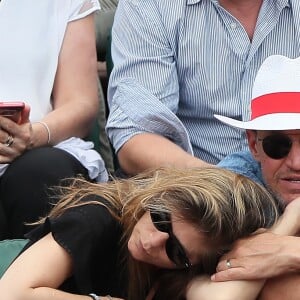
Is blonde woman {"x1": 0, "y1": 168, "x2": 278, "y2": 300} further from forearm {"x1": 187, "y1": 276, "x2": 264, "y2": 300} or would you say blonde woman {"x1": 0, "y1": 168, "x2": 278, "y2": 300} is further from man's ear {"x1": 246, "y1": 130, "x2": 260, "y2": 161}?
man's ear {"x1": 246, "y1": 130, "x2": 260, "y2": 161}

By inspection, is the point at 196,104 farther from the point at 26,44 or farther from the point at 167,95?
the point at 26,44

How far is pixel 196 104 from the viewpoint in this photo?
9.61 ft

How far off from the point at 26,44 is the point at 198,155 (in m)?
0.67

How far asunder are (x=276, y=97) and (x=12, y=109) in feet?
2.72

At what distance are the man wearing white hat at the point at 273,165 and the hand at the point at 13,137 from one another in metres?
0.64

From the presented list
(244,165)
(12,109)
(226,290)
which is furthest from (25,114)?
(226,290)

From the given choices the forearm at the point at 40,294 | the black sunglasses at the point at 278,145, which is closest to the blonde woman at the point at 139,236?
the forearm at the point at 40,294

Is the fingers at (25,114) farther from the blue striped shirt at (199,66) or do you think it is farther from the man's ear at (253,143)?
the man's ear at (253,143)

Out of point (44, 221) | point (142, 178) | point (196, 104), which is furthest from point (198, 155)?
point (44, 221)

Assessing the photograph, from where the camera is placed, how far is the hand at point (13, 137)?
2.83m

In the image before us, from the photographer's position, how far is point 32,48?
10.2ft

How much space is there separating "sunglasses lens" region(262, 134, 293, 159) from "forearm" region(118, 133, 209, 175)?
0.40 meters

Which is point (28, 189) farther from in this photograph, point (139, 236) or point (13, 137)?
point (139, 236)

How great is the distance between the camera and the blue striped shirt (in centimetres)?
289
